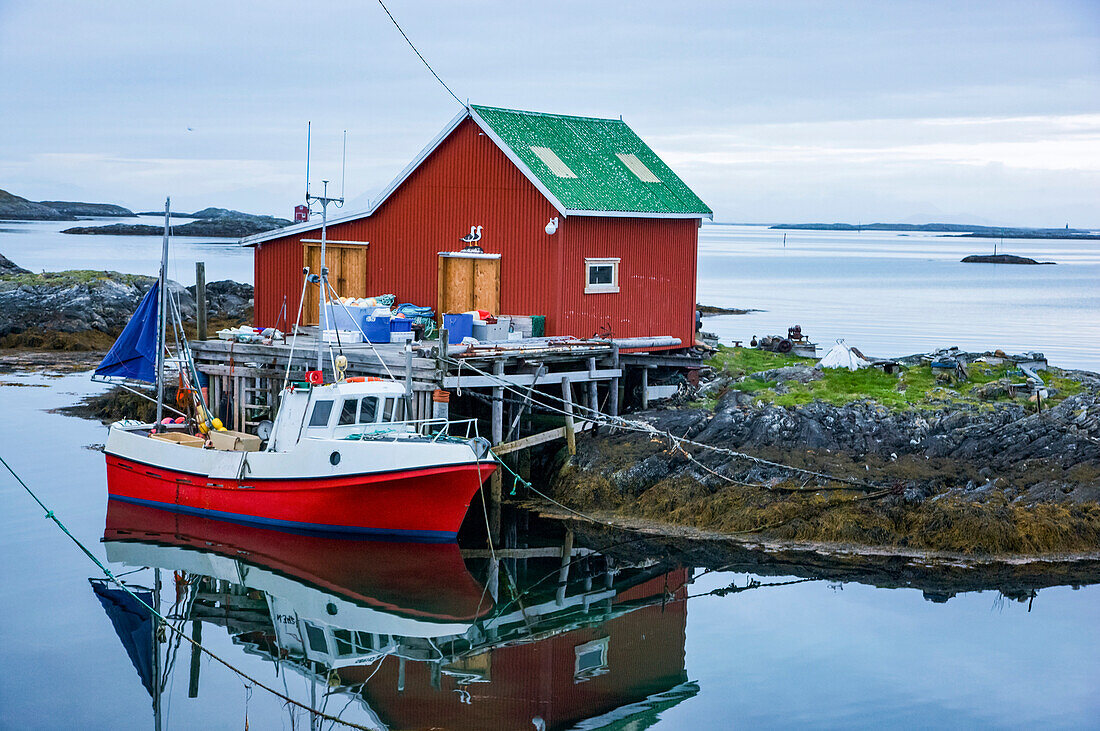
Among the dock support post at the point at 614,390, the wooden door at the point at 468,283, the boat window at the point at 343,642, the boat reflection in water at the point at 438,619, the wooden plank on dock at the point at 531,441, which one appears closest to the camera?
the boat reflection in water at the point at 438,619

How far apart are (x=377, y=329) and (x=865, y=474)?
9.29 metres

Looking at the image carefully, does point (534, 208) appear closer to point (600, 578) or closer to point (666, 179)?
point (666, 179)

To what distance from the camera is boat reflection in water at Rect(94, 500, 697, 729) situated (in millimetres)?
13875

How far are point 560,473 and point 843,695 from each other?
846 cm

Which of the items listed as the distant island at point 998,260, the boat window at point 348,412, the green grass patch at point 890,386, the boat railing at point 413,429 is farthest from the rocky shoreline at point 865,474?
the distant island at point 998,260

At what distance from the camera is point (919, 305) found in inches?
2830

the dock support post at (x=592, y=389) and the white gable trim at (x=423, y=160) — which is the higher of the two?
the white gable trim at (x=423, y=160)

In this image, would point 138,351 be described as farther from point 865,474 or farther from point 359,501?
point 865,474

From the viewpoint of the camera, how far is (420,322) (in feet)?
77.6

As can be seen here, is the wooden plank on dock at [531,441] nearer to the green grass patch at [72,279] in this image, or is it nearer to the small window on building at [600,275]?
the small window on building at [600,275]

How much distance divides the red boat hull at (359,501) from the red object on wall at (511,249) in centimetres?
571

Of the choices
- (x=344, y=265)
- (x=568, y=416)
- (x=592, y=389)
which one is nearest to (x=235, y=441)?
(x=568, y=416)

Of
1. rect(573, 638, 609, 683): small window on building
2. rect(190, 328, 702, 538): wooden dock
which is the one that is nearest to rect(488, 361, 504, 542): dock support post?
rect(190, 328, 702, 538): wooden dock

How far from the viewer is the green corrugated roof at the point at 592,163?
942 inches
